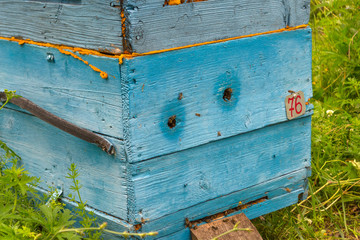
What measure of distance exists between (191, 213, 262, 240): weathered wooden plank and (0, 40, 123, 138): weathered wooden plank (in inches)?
21.4

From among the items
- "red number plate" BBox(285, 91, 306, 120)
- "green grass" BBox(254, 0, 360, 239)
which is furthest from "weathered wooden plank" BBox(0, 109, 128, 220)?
"green grass" BBox(254, 0, 360, 239)

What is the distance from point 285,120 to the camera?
2102 millimetres

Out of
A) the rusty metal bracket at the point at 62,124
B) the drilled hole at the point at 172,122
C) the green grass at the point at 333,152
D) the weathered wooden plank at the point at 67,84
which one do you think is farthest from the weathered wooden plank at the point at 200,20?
the green grass at the point at 333,152

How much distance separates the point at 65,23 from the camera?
1.79 meters

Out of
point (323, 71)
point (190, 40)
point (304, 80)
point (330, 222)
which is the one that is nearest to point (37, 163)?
point (190, 40)

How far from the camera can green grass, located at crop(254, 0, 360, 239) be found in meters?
2.46

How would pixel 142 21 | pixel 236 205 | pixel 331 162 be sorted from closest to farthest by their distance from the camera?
pixel 142 21, pixel 236 205, pixel 331 162

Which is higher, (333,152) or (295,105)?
(295,105)

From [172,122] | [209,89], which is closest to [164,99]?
[172,122]

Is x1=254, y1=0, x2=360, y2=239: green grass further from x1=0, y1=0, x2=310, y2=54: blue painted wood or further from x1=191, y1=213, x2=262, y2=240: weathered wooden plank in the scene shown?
x1=0, y1=0, x2=310, y2=54: blue painted wood

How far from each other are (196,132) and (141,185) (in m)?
0.30

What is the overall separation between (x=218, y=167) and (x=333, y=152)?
115 centimetres

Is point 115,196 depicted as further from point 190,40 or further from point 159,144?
point 190,40

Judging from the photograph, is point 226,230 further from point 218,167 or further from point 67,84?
point 67,84
